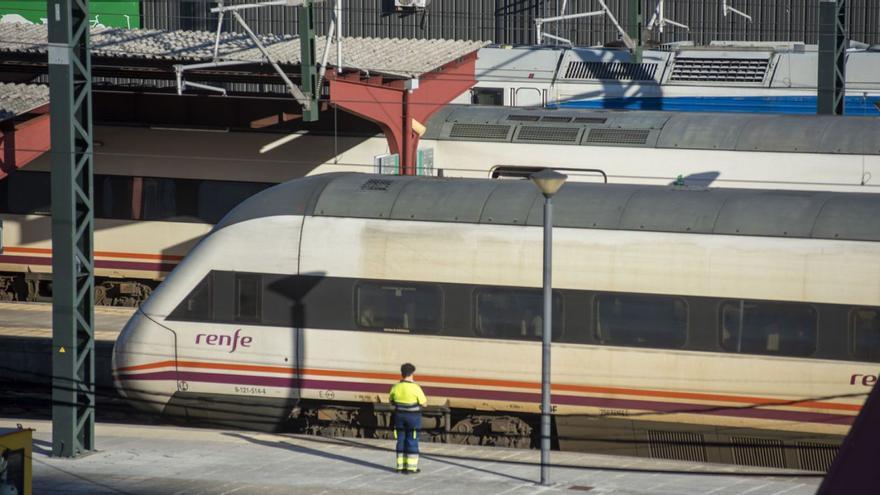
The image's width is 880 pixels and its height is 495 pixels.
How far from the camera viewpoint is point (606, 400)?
51.4 ft

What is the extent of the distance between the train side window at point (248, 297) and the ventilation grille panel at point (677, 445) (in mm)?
5006

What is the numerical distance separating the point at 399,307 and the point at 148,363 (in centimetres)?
335

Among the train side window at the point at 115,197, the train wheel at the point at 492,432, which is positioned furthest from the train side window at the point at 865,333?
the train side window at the point at 115,197

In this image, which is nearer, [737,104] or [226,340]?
[226,340]

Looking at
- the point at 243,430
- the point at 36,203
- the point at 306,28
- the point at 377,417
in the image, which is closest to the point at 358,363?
the point at 377,417

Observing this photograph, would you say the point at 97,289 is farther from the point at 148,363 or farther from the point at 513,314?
the point at 513,314

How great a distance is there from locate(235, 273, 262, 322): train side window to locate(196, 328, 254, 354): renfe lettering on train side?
0.21m

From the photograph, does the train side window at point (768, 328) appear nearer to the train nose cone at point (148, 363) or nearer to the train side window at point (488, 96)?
the train nose cone at point (148, 363)

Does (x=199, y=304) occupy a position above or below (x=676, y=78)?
below

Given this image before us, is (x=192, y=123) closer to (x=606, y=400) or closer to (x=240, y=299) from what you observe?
(x=240, y=299)

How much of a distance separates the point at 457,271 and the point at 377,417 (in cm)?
224

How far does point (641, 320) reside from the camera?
15.5m

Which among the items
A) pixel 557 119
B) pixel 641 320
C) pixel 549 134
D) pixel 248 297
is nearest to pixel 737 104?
pixel 557 119

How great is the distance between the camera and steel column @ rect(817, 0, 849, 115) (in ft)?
77.6
